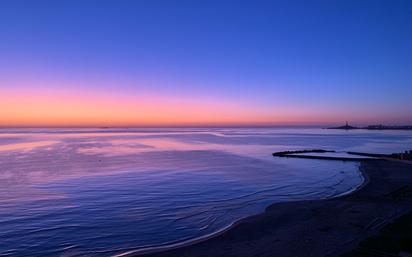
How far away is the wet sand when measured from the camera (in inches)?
412

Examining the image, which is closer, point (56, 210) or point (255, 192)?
point (56, 210)

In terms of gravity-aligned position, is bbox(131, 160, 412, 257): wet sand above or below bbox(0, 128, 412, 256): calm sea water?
above

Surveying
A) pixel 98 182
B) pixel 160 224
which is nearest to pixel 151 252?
pixel 160 224

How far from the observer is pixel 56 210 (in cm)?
1581

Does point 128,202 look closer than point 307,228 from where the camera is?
No

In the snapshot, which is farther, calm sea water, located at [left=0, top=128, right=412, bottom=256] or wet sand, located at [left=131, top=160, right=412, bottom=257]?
calm sea water, located at [left=0, top=128, right=412, bottom=256]

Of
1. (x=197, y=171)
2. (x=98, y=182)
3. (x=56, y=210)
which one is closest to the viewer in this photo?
(x=56, y=210)

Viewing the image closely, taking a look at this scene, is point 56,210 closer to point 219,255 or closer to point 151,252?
point 151,252

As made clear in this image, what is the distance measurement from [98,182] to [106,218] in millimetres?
10271

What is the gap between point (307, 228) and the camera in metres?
12.8

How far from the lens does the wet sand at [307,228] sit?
10469 mm

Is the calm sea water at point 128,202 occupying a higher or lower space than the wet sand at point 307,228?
lower

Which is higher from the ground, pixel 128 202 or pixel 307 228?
pixel 307 228

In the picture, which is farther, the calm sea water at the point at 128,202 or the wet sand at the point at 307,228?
the calm sea water at the point at 128,202
